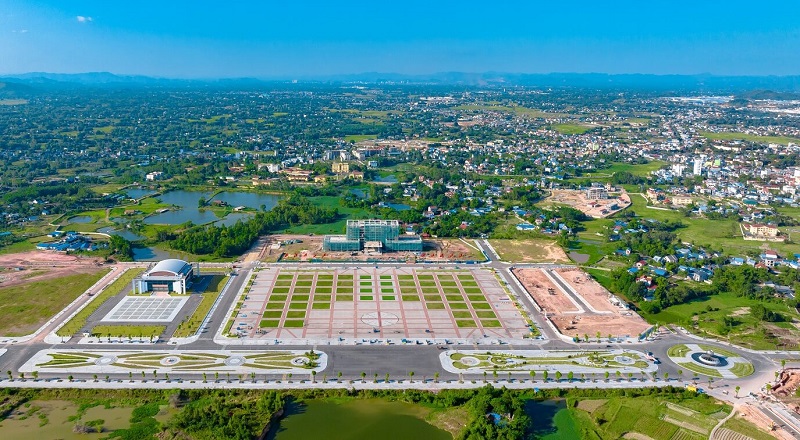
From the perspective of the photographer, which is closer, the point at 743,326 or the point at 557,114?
the point at 743,326

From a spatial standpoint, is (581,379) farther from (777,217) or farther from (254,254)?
(777,217)

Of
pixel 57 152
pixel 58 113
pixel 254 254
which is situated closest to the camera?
pixel 254 254

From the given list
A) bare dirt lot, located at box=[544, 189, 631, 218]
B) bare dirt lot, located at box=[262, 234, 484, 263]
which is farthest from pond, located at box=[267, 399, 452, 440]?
bare dirt lot, located at box=[544, 189, 631, 218]

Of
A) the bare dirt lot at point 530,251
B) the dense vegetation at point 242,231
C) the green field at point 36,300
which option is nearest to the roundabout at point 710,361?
the bare dirt lot at point 530,251

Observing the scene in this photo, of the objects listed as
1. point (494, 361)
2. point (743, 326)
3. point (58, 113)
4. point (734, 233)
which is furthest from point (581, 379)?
point (58, 113)

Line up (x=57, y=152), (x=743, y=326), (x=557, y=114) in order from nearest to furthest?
1. (x=743, y=326)
2. (x=57, y=152)
3. (x=557, y=114)

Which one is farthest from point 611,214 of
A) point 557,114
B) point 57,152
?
point 557,114
